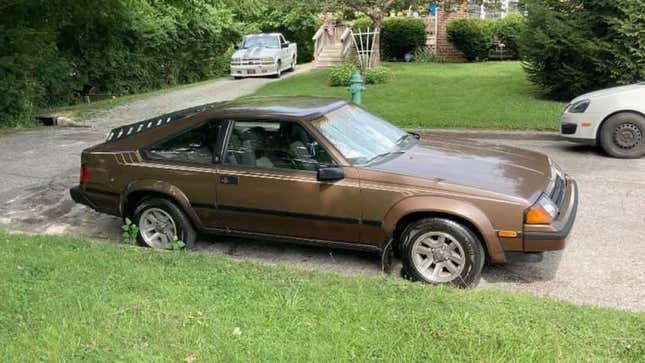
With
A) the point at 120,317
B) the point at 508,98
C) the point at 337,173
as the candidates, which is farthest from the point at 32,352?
the point at 508,98

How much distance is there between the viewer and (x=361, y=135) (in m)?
5.65

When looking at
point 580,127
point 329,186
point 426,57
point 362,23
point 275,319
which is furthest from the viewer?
point 362,23

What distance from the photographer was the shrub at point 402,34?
984 inches

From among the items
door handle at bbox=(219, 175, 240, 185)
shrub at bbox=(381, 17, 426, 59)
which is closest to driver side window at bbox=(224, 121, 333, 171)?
door handle at bbox=(219, 175, 240, 185)

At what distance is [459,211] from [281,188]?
149cm

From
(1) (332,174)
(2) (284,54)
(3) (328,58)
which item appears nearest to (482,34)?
(3) (328,58)

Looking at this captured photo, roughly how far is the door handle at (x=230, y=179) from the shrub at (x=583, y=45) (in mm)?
9378

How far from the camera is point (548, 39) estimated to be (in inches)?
512

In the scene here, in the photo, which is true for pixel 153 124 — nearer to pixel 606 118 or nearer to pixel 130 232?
pixel 130 232

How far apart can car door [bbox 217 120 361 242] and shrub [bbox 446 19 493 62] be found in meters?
19.9

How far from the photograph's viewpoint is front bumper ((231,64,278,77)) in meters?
22.7

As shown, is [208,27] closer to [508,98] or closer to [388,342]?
[508,98]

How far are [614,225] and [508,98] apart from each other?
7899 mm

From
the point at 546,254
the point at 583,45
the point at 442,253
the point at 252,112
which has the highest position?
the point at 583,45
